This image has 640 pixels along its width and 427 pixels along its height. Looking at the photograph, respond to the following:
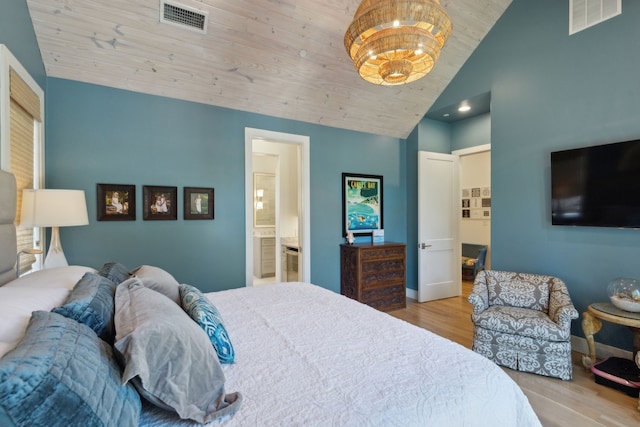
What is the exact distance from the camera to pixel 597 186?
2.79 metres

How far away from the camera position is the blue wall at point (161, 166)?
2.82 metres

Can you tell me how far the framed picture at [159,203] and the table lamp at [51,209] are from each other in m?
0.80

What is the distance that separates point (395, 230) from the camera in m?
4.93

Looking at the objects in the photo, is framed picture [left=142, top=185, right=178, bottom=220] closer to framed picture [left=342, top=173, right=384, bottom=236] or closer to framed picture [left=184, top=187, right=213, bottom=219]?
framed picture [left=184, top=187, right=213, bottom=219]

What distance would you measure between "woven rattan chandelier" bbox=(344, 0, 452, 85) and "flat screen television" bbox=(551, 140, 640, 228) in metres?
1.93

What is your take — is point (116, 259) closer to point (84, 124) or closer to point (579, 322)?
point (84, 124)

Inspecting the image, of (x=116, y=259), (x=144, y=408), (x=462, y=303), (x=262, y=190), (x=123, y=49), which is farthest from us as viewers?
(x=262, y=190)

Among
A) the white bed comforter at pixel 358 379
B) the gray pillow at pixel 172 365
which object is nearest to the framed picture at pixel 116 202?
the white bed comforter at pixel 358 379

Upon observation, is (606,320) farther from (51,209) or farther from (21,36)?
(21,36)

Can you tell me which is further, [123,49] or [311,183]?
[311,183]

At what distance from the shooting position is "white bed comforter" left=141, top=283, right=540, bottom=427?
97cm

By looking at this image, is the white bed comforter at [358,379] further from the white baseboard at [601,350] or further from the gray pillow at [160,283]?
the white baseboard at [601,350]

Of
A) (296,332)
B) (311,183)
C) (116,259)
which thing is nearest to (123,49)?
(116,259)

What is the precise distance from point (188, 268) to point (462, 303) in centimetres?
387
